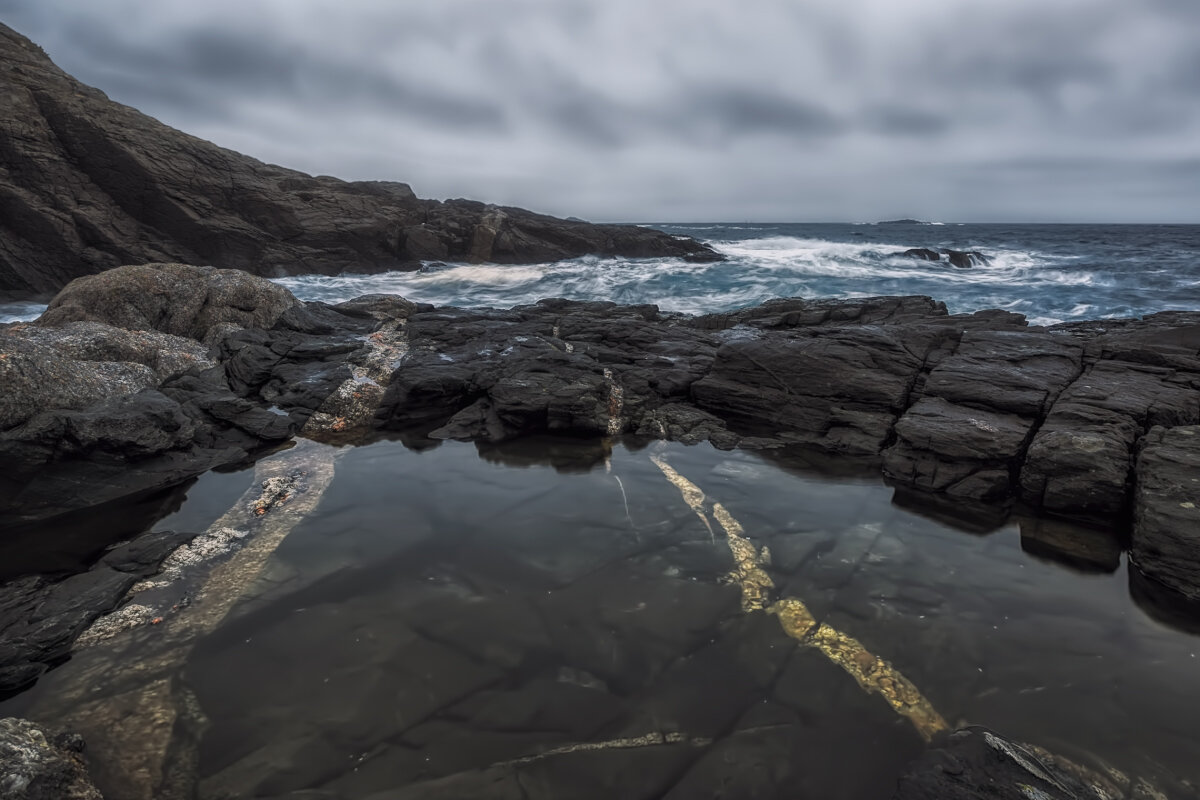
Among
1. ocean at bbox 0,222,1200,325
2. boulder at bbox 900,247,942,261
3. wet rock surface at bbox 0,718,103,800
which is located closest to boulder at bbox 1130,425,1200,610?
wet rock surface at bbox 0,718,103,800

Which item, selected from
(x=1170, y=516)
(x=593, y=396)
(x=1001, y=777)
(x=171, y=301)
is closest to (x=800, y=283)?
(x=593, y=396)

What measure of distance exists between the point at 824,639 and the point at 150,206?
102ft

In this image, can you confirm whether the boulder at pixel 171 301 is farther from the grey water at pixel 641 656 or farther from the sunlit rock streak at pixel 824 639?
the sunlit rock streak at pixel 824 639

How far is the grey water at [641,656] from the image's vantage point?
10.2 feet

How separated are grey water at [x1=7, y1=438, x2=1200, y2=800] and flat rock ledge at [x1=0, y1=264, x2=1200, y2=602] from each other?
862 millimetres

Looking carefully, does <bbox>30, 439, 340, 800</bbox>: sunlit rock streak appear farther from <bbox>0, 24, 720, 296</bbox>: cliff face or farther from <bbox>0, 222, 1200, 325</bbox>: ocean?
<bbox>0, 24, 720, 296</bbox>: cliff face

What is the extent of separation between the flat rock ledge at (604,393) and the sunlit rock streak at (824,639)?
2.88 metres

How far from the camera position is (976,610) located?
4465 mm

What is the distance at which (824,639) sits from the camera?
4.10 metres

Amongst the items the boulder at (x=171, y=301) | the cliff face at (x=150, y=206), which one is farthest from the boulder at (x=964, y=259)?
the boulder at (x=171, y=301)

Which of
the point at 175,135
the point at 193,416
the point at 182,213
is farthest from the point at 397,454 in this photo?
the point at 175,135

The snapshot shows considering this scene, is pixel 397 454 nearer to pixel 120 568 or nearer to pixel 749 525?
pixel 120 568

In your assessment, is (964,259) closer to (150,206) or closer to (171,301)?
(171,301)

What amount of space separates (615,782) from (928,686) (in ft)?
7.00
